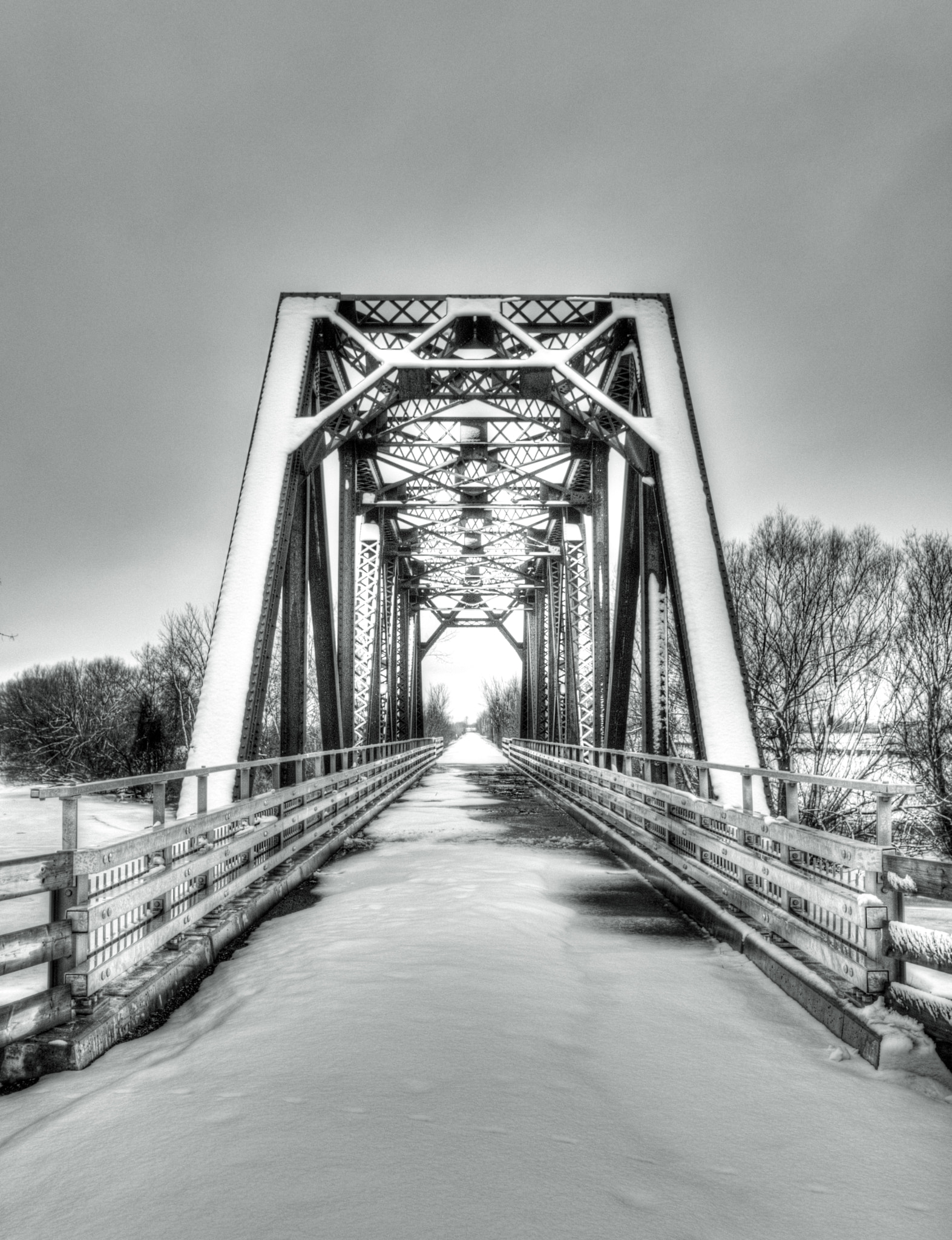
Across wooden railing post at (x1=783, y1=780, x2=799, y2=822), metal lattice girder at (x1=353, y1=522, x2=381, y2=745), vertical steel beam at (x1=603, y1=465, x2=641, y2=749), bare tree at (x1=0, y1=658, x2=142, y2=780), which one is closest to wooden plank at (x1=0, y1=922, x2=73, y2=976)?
wooden railing post at (x1=783, y1=780, x2=799, y2=822)

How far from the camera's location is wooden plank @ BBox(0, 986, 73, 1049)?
322 cm

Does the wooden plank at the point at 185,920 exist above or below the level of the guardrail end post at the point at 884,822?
below

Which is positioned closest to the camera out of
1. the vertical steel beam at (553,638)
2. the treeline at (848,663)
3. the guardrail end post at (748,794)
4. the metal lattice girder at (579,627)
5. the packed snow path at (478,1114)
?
the packed snow path at (478,1114)

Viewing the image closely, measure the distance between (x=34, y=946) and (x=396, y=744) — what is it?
1659 cm

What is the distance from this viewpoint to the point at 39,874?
349cm

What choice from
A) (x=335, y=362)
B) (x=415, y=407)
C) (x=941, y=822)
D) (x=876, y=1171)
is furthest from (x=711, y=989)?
(x=941, y=822)

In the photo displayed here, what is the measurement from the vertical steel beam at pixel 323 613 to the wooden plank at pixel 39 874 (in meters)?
6.68

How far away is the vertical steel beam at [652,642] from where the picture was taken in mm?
9859

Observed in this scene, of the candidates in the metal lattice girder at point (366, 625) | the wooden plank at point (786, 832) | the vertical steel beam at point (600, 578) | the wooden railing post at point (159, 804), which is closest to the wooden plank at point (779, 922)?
the wooden plank at point (786, 832)

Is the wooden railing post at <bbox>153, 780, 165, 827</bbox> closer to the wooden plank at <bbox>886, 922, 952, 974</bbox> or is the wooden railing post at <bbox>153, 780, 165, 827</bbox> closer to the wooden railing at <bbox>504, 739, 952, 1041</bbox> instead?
the wooden railing at <bbox>504, 739, 952, 1041</bbox>

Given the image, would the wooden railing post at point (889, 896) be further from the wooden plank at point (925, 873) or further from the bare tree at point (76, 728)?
the bare tree at point (76, 728)

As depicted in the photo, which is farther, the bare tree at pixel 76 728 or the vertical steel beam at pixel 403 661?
the bare tree at pixel 76 728

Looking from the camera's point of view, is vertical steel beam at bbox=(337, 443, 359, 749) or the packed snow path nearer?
the packed snow path

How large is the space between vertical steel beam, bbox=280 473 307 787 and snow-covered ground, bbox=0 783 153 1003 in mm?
1826
